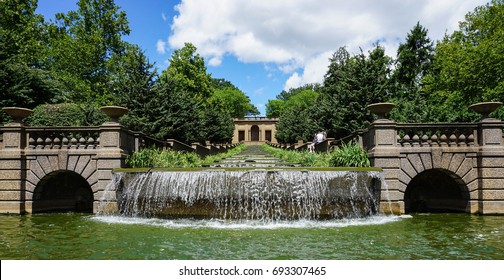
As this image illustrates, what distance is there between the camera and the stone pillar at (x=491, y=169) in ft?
40.5

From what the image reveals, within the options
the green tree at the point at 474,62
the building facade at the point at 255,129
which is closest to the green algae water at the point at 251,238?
the green tree at the point at 474,62

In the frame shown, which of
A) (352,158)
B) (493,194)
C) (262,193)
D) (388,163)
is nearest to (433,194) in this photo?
(493,194)

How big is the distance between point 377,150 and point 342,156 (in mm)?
1705

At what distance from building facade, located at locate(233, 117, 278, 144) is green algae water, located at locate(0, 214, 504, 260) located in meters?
82.5

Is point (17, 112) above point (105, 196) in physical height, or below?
above

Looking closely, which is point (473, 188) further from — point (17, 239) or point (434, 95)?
point (434, 95)

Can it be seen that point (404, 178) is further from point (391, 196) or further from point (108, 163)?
point (108, 163)

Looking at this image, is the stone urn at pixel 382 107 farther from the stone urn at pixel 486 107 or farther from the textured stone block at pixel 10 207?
the textured stone block at pixel 10 207

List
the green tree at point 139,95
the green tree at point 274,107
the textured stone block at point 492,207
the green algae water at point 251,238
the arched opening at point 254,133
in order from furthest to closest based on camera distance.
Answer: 1. the green tree at point 274,107
2. the arched opening at point 254,133
3. the green tree at point 139,95
4. the textured stone block at point 492,207
5. the green algae water at point 251,238

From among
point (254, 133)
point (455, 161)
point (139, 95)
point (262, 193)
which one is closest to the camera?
point (262, 193)

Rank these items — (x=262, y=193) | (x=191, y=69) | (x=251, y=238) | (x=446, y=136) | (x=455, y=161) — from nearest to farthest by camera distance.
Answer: (x=251, y=238), (x=262, y=193), (x=455, y=161), (x=446, y=136), (x=191, y=69)

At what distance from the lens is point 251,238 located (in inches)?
340

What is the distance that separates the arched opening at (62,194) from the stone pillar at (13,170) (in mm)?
508

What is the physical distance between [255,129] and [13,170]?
8334 centimetres
